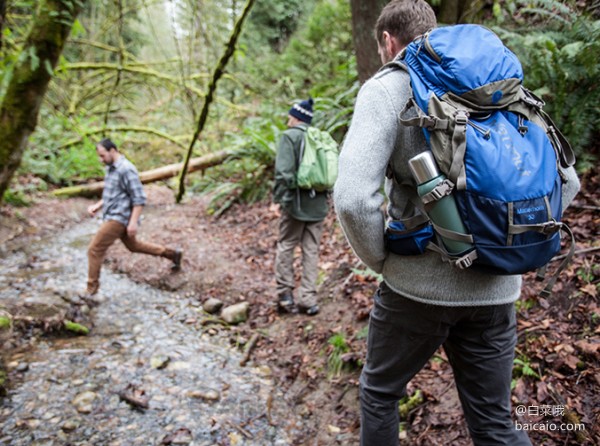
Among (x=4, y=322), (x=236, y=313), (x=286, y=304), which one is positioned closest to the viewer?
(x=4, y=322)

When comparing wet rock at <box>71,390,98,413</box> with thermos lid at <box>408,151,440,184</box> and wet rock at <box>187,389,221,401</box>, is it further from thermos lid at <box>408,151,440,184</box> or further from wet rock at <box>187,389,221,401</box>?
thermos lid at <box>408,151,440,184</box>

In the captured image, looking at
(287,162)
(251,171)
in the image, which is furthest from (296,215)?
(251,171)

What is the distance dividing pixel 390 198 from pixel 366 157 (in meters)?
0.33

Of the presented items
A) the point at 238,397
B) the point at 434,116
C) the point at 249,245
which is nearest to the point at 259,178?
the point at 249,245

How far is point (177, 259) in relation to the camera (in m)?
6.38

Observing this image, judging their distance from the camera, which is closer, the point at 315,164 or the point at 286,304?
the point at 315,164

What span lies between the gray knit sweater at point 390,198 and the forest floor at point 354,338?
4.23ft

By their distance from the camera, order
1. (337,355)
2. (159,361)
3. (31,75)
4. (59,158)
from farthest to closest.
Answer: (59,158) < (159,361) < (337,355) < (31,75)

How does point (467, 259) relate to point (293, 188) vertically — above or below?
above

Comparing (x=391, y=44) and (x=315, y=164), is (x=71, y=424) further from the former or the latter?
(x=391, y=44)

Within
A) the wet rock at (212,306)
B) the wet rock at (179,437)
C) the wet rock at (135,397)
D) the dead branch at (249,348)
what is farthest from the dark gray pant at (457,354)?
the wet rock at (212,306)

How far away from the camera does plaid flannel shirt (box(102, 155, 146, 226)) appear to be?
543cm

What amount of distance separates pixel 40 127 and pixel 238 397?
12.1 meters

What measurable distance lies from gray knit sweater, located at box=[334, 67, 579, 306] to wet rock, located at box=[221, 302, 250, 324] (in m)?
3.59
